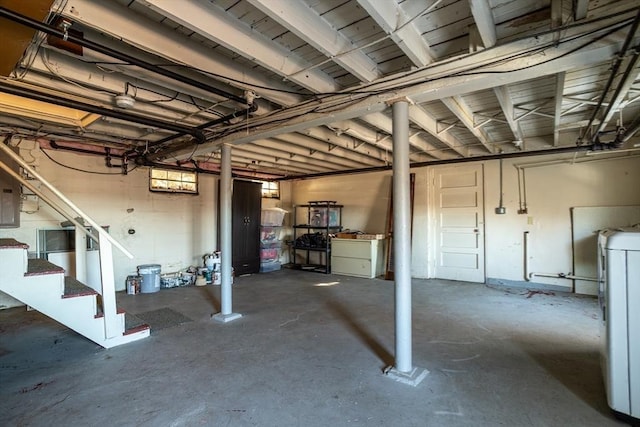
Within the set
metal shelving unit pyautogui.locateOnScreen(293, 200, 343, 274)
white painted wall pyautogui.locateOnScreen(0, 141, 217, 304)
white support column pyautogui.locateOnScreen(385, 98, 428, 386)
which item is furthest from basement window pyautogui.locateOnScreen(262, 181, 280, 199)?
white support column pyautogui.locateOnScreen(385, 98, 428, 386)

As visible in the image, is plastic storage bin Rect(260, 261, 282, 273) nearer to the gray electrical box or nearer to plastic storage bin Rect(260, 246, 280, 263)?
plastic storage bin Rect(260, 246, 280, 263)

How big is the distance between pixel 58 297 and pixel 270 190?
18.4 feet

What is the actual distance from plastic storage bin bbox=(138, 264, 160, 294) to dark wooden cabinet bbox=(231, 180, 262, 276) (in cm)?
152

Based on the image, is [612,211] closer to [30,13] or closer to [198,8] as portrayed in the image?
[198,8]

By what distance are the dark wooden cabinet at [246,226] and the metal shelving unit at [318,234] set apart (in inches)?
40.8

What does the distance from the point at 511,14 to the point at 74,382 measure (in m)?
3.95

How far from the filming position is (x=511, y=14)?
1.95m

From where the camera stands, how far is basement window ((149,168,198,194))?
5668 mm

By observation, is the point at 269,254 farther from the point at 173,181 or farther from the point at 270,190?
the point at 173,181

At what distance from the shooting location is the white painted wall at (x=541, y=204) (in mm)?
4613

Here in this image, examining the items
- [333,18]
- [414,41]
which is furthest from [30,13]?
[414,41]

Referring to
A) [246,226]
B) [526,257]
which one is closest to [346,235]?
[246,226]

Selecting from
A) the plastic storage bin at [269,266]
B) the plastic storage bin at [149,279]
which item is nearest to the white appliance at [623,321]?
the plastic storage bin at [149,279]

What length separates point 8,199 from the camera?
4.00m
